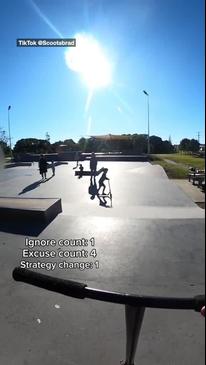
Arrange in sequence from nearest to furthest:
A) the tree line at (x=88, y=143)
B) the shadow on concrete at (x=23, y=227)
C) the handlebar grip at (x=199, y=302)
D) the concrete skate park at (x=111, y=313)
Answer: the handlebar grip at (x=199, y=302) < the concrete skate park at (x=111, y=313) < the tree line at (x=88, y=143) < the shadow on concrete at (x=23, y=227)

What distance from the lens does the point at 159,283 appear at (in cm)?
276

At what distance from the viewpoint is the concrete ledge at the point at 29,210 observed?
17.8ft

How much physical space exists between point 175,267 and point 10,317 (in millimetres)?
1244

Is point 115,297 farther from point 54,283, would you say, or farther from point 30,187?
point 30,187

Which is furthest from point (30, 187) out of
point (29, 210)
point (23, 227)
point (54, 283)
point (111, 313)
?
point (54, 283)

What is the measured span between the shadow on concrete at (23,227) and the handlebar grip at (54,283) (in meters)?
3.63

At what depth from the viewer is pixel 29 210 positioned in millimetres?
5672

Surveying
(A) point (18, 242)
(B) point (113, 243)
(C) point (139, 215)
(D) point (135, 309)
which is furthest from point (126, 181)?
(D) point (135, 309)

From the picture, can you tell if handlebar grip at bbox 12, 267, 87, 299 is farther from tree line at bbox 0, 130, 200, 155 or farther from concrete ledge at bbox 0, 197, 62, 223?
concrete ledge at bbox 0, 197, 62, 223

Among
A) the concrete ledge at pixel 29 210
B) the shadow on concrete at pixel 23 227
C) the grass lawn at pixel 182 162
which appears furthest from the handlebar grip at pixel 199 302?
the concrete ledge at pixel 29 210

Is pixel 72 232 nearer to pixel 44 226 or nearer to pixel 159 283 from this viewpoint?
pixel 44 226

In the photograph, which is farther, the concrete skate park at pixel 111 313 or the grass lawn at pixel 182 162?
the concrete skate park at pixel 111 313

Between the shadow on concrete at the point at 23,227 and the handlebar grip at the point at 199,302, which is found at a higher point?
the handlebar grip at the point at 199,302

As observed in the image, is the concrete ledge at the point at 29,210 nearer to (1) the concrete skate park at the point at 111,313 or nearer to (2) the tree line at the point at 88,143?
(1) the concrete skate park at the point at 111,313
